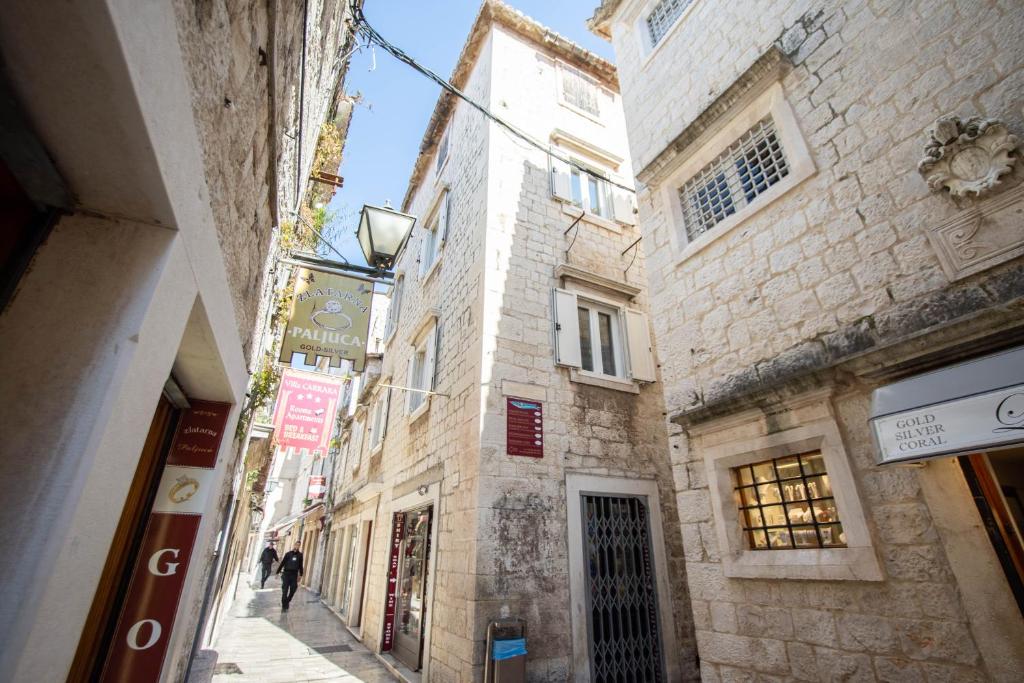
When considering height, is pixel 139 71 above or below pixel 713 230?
below

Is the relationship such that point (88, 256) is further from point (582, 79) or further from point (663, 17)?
point (582, 79)

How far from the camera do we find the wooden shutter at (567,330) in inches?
283

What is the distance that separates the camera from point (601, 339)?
315 inches

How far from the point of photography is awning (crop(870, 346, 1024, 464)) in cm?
248

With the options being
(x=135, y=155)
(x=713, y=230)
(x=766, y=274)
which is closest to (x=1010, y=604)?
(x=766, y=274)

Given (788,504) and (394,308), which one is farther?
(394,308)

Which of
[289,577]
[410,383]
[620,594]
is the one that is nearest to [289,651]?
[410,383]

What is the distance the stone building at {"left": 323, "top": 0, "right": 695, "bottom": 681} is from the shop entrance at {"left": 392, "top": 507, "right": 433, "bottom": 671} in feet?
0.17

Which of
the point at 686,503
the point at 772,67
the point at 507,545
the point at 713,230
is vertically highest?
the point at 772,67

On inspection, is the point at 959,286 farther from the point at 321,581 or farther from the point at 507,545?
the point at 321,581

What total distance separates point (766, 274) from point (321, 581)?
794 inches

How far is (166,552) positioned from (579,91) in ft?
37.3

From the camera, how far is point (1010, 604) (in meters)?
2.59

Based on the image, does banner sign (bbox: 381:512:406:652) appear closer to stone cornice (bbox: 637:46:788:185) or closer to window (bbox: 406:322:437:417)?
window (bbox: 406:322:437:417)
